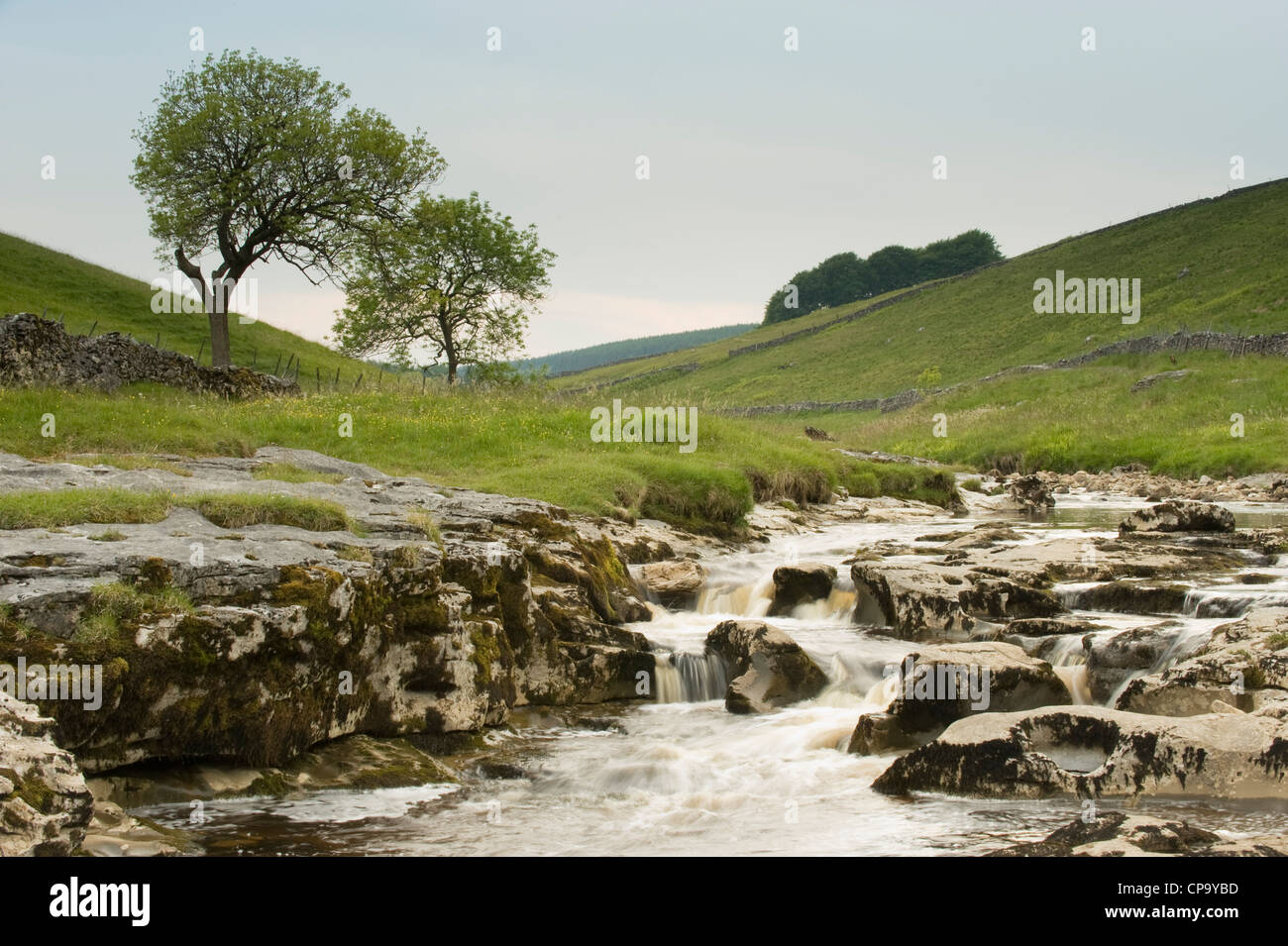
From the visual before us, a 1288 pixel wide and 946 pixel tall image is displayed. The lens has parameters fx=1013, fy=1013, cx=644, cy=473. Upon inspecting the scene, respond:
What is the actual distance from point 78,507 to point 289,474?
5540mm

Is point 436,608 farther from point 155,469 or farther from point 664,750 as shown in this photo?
point 155,469

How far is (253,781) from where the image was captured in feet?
29.1

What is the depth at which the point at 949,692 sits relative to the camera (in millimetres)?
10688

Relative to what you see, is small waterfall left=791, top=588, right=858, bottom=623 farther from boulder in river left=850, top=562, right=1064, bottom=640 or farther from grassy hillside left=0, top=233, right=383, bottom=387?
grassy hillside left=0, top=233, right=383, bottom=387

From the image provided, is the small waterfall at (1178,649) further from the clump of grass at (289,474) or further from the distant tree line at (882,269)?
the distant tree line at (882,269)

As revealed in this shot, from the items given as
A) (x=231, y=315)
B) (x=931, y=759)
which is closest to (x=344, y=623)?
(x=931, y=759)

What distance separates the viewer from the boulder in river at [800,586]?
16.8 m

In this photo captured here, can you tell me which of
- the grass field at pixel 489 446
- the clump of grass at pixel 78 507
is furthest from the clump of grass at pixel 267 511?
the grass field at pixel 489 446

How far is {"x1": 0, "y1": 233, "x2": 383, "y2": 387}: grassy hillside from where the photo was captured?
4725 centimetres

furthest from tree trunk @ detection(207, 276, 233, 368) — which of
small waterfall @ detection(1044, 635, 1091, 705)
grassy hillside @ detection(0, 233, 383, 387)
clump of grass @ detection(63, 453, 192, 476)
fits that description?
small waterfall @ detection(1044, 635, 1091, 705)

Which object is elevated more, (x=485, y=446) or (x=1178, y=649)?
(x=485, y=446)

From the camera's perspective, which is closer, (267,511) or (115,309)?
(267,511)

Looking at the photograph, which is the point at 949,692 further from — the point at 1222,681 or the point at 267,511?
the point at 267,511

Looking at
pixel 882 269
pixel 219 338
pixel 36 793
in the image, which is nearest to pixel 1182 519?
pixel 36 793
